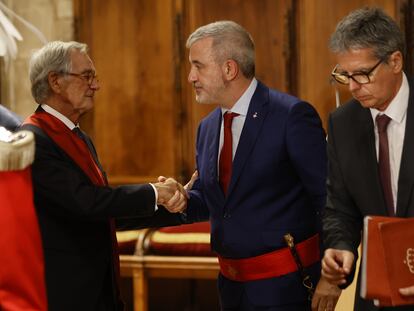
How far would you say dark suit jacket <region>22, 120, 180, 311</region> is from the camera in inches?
119

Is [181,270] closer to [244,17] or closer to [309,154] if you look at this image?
[244,17]

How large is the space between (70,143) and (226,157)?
644 millimetres

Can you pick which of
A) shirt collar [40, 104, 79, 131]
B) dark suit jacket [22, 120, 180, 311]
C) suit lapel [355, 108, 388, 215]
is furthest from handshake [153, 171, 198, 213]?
suit lapel [355, 108, 388, 215]

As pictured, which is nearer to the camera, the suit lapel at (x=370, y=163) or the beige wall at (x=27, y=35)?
the suit lapel at (x=370, y=163)

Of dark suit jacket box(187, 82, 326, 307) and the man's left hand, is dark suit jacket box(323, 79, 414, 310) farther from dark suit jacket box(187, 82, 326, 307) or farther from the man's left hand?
dark suit jacket box(187, 82, 326, 307)

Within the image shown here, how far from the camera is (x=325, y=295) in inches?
104

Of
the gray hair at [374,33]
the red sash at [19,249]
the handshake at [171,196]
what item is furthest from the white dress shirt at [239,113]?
the red sash at [19,249]

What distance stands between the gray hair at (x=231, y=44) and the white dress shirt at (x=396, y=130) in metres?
0.90

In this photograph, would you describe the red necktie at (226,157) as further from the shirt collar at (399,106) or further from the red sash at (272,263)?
the shirt collar at (399,106)

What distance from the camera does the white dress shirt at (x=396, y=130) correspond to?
234 cm

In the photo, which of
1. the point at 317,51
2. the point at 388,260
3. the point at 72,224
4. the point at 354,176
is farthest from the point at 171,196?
the point at 317,51

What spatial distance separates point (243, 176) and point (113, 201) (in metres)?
0.54

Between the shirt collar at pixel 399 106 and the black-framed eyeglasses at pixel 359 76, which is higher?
the black-framed eyeglasses at pixel 359 76

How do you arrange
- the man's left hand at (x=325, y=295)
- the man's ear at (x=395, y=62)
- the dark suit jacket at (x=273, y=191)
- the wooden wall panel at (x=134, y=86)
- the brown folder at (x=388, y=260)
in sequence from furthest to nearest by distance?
the wooden wall panel at (x=134, y=86), the dark suit jacket at (x=273, y=191), the man's left hand at (x=325, y=295), the man's ear at (x=395, y=62), the brown folder at (x=388, y=260)
